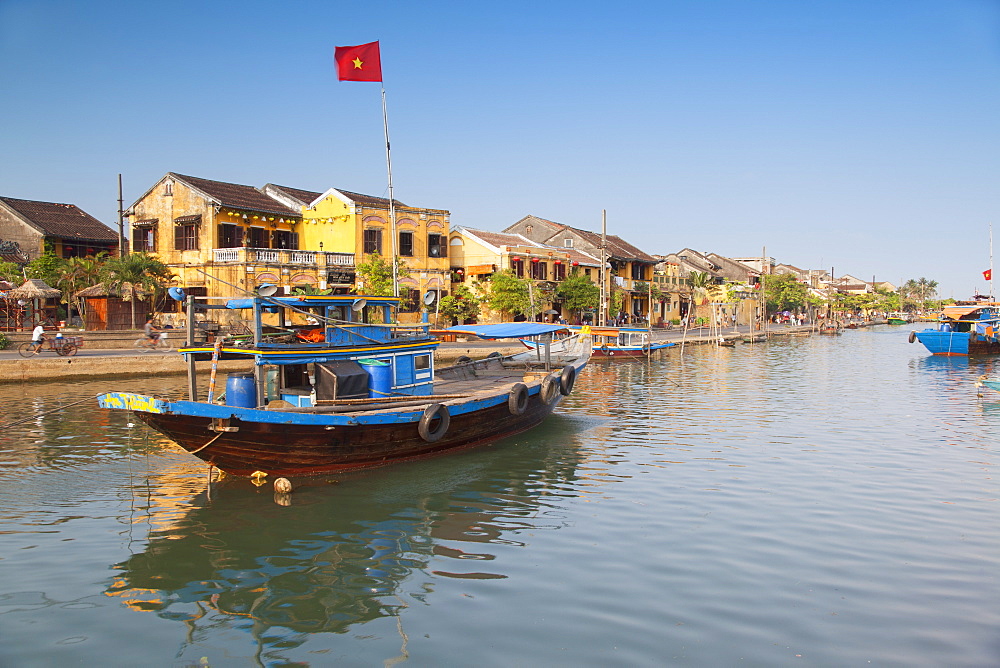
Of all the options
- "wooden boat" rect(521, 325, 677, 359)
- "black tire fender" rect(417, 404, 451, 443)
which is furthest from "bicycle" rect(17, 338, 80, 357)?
"wooden boat" rect(521, 325, 677, 359)

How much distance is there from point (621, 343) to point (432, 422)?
29.2 metres

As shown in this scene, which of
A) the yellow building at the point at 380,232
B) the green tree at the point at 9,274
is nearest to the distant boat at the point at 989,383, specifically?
the yellow building at the point at 380,232

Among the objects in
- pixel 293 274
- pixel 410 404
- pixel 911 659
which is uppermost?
pixel 293 274

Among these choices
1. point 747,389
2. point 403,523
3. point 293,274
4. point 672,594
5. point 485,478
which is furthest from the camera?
point 293,274

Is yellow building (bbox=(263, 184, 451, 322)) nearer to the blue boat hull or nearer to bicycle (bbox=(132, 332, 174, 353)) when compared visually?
bicycle (bbox=(132, 332, 174, 353))

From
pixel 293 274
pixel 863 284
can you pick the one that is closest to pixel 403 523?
pixel 293 274

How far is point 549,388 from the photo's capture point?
18578 mm

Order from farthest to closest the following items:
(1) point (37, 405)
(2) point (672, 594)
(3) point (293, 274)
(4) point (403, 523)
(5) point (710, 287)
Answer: (5) point (710, 287), (3) point (293, 274), (1) point (37, 405), (4) point (403, 523), (2) point (672, 594)

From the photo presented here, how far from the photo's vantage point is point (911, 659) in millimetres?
6906

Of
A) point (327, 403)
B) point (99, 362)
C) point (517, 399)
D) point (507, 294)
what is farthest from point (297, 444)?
point (507, 294)

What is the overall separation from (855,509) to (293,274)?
32377mm

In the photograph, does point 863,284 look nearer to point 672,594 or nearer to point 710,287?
point 710,287

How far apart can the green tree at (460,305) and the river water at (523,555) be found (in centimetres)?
2787

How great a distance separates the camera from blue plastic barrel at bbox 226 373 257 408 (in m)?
13.1
